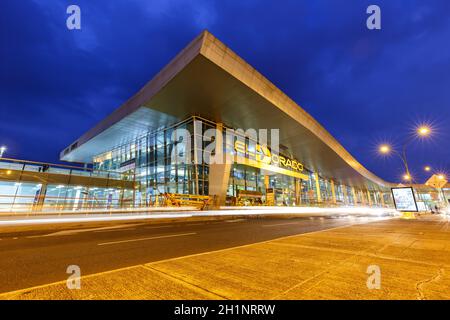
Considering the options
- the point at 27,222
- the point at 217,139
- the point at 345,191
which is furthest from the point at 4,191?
the point at 345,191

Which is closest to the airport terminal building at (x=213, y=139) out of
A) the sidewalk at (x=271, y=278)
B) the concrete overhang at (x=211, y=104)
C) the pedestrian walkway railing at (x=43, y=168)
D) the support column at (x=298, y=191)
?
the concrete overhang at (x=211, y=104)

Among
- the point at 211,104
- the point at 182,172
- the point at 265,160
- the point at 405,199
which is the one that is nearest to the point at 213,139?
the point at 211,104

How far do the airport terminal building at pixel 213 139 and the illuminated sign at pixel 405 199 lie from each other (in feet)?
42.8

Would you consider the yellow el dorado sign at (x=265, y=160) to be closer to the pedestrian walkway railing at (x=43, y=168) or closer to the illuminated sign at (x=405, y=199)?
the illuminated sign at (x=405, y=199)

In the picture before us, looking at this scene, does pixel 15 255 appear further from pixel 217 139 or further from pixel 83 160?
pixel 83 160

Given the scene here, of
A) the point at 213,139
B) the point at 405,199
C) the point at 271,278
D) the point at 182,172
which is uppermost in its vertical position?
the point at 213,139

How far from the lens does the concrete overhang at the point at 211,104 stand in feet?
56.2

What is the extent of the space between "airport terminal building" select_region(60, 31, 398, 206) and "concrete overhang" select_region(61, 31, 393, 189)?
9 cm

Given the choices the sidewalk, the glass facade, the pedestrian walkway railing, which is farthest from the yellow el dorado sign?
the sidewalk

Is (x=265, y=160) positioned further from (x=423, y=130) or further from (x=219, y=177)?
(x=423, y=130)

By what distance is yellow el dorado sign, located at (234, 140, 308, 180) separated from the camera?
96.3 ft

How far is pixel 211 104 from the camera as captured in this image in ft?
76.0

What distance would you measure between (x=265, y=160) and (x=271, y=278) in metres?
30.4
